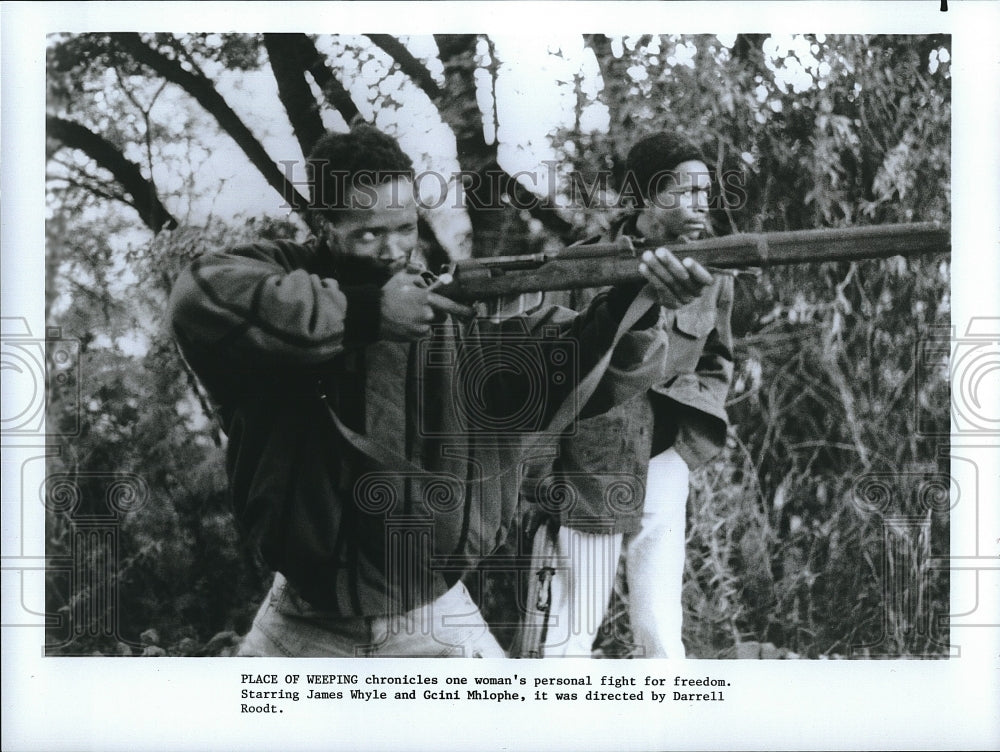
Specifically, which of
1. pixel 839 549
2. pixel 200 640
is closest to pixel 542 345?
pixel 839 549

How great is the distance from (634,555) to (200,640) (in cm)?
166

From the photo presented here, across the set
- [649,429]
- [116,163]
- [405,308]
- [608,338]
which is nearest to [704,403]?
[649,429]

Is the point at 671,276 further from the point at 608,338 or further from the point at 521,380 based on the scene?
the point at 521,380

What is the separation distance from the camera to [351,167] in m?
4.20

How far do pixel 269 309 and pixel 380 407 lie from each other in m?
0.54

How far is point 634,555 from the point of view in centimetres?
423

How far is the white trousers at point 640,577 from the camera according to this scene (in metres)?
Answer: 4.21

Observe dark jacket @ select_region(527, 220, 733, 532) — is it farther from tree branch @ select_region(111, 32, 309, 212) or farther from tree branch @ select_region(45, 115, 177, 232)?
tree branch @ select_region(45, 115, 177, 232)

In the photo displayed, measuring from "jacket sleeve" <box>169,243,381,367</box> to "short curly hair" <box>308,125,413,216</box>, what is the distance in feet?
0.73

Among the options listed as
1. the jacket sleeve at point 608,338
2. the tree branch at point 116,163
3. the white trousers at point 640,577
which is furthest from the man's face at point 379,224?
the white trousers at point 640,577

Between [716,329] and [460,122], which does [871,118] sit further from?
[460,122]

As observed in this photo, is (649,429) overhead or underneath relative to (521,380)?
underneath

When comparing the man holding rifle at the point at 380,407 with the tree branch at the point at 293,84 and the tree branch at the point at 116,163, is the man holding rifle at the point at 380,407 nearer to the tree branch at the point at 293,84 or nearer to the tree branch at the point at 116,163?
the tree branch at the point at 293,84

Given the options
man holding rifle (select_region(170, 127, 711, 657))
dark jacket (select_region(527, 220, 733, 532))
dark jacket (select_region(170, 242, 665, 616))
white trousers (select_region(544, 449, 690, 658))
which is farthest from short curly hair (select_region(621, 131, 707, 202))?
white trousers (select_region(544, 449, 690, 658))
